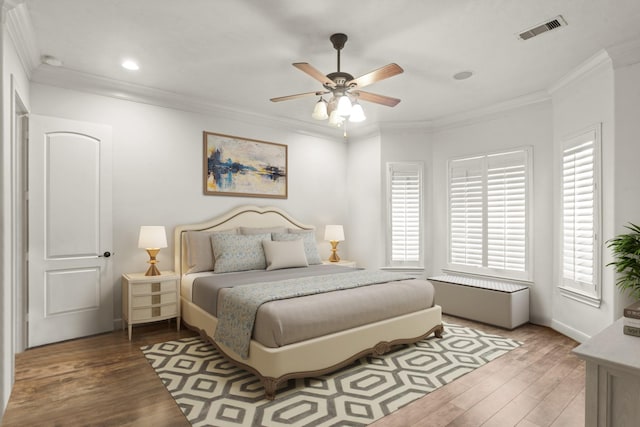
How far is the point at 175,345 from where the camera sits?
11.5ft

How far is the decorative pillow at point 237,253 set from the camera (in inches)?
159

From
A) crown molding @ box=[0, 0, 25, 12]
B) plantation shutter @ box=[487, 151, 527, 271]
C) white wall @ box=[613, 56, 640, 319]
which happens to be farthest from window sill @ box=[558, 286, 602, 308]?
crown molding @ box=[0, 0, 25, 12]

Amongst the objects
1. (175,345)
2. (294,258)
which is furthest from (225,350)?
(294,258)

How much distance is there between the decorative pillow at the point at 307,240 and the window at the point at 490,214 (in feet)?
6.50

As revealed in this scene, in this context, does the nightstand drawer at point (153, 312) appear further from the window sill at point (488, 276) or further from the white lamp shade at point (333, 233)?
the window sill at point (488, 276)

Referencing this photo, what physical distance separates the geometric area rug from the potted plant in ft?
3.55

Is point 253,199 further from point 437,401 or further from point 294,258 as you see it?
point 437,401

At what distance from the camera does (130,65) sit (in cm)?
348

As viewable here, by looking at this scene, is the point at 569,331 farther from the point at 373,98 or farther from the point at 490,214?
the point at 373,98

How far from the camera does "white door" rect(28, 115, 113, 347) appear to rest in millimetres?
3471

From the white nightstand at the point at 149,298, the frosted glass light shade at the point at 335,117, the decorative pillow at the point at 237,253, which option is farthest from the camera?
the decorative pillow at the point at 237,253

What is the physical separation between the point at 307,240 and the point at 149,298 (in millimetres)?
2014

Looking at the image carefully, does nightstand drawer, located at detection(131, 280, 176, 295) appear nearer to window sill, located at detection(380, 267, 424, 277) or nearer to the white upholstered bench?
window sill, located at detection(380, 267, 424, 277)

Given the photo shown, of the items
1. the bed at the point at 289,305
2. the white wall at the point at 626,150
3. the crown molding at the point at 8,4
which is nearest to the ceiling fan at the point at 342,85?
the bed at the point at 289,305
